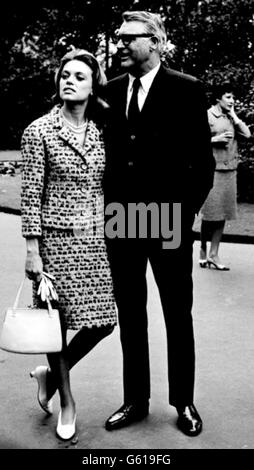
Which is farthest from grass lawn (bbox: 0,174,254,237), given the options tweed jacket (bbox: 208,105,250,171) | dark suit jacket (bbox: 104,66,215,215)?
dark suit jacket (bbox: 104,66,215,215)

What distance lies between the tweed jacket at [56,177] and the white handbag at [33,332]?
39 centimetres

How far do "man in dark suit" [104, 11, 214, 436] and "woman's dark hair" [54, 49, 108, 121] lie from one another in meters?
0.10

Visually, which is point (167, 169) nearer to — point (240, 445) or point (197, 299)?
point (240, 445)

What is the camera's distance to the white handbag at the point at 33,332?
376 cm

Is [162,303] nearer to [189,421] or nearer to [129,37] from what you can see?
[189,421]

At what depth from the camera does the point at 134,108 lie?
4141 millimetres

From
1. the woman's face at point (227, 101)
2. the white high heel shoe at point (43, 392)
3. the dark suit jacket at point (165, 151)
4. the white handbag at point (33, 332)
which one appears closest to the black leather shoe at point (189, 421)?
the white high heel shoe at point (43, 392)

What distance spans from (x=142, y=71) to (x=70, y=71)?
0.40m

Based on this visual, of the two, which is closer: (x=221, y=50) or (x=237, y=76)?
(x=237, y=76)

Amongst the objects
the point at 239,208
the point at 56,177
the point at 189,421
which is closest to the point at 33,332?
the point at 56,177

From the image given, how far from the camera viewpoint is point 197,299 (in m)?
7.28

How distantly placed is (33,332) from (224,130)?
526 cm

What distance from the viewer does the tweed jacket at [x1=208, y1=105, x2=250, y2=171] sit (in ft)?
28.1

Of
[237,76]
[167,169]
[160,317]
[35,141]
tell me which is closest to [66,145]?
[35,141]
